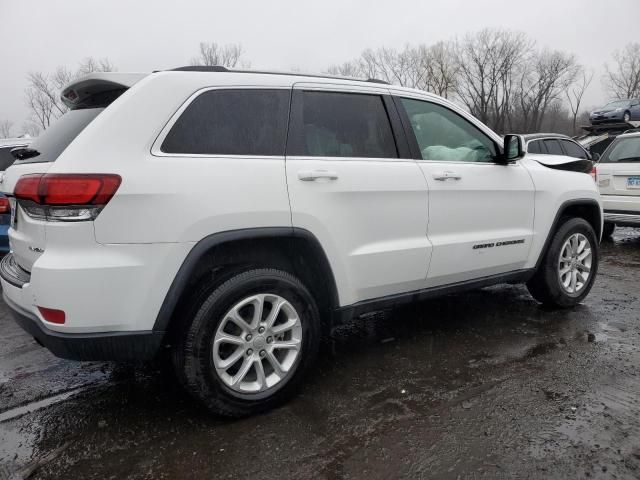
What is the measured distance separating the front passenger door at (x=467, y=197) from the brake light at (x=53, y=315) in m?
2.31

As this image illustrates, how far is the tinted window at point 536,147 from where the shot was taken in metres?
9.82

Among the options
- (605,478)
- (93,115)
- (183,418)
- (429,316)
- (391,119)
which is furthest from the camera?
(429,316)

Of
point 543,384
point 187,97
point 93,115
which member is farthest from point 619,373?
point 93,115

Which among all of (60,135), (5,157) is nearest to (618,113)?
(5,157)

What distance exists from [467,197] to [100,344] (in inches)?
103

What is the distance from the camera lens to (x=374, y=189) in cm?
311

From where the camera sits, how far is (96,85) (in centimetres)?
276

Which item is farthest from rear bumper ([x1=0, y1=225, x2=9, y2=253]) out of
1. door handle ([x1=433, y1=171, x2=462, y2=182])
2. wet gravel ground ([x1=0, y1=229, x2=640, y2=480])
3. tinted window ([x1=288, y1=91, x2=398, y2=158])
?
door handle ([x1=433, y1=171, x2=462, y2=182])

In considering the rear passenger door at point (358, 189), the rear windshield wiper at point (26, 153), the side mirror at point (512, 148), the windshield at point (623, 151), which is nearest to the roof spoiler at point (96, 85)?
the rear windshield wiper at point (26, 153)

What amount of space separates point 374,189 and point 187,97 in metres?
1.24

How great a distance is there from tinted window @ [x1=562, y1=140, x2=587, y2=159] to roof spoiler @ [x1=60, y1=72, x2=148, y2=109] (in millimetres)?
10064

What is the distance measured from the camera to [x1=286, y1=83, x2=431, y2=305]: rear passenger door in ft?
9.48

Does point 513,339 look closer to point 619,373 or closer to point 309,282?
point 619,373

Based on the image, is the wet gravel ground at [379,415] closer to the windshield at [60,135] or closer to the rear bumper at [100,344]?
the rear bumper at [100,344]
